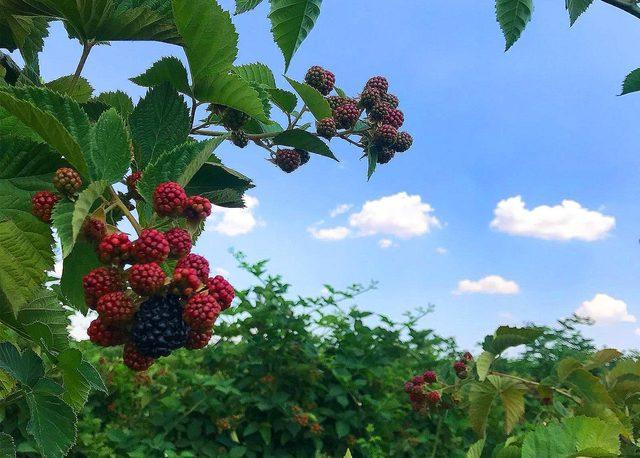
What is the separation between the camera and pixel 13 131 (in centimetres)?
101

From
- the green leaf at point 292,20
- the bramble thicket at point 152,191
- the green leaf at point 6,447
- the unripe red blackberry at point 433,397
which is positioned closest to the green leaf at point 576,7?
the bramble thicket at point 152,191

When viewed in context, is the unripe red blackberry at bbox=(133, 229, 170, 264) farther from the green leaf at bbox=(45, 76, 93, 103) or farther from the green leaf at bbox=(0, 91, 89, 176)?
the green leaf at bbox=(45, 76, 93, 103)

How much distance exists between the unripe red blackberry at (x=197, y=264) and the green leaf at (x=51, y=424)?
1.44ft

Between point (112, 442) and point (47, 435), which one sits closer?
point (47, 435)

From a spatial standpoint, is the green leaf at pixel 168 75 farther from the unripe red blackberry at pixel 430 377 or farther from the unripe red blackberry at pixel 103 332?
the unripe red blackberry at pixel 430 377

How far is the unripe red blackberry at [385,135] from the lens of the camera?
162 cm

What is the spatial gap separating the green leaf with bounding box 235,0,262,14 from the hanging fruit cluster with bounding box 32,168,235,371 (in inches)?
12.7

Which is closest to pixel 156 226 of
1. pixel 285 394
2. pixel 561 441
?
pixel 561 441

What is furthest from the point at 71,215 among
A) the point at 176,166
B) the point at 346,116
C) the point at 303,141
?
the point at 346,116

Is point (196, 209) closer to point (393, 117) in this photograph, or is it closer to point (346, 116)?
point (346, 116)

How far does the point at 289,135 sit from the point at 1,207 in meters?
0.58

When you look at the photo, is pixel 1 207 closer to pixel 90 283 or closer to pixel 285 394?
pixel 90 283

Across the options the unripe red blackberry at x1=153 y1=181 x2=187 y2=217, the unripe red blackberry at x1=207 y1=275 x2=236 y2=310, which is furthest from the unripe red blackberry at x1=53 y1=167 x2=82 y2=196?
the unripe red blackberry at x1=207 y1=275 x2=236 y2=310

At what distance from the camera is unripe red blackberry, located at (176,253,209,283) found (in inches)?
35.0
